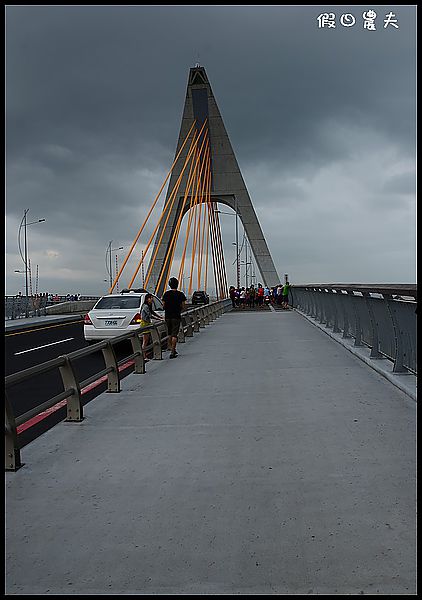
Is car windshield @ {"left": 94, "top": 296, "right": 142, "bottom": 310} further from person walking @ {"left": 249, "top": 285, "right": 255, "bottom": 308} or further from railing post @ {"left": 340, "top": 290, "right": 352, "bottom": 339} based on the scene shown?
person walking @ {"left": 249, "top": 285, "right": 255, "bottom": 308}

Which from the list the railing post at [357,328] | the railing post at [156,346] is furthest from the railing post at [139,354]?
the railing post at [357,328]

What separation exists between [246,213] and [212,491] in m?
57.1

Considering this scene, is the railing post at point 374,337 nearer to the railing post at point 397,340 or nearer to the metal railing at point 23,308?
the railing post at point 397,340

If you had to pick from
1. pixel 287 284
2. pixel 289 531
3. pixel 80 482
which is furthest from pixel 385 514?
pixel 287 284

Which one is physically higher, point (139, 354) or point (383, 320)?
point (383, 320)

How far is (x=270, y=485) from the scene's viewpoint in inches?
205

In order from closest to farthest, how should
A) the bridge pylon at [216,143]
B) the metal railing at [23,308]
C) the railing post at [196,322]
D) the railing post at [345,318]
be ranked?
1. the railing post at [345,318]
2. the railing post at [196,322]
3. the metal railing at [23,308]
4. the bridge pylon at [216,143]

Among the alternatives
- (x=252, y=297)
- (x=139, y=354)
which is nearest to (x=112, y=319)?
(x=139, y=354)

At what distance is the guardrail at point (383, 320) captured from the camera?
9.02 metres

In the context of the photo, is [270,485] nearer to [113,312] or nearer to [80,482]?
[80,482]

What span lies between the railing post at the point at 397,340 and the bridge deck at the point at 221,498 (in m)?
0.78

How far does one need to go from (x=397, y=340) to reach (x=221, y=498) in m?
5.45

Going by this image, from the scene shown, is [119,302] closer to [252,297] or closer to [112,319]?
[112,319]

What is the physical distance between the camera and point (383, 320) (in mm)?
10930
